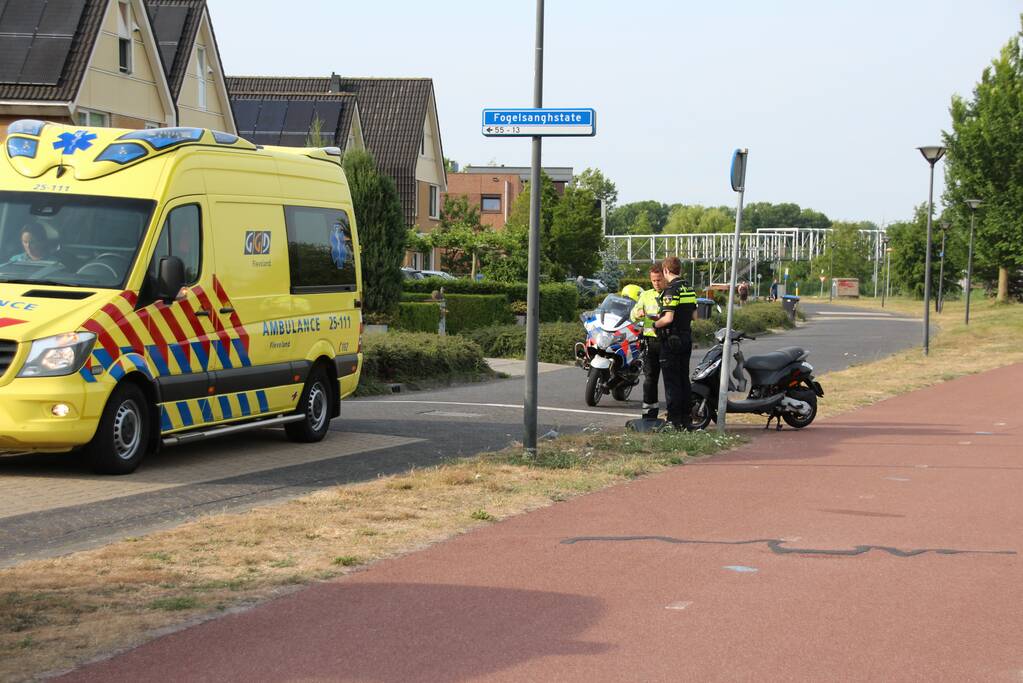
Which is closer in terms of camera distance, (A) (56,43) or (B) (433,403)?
(B) (433,403)

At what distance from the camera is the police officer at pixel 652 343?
14.2 meters

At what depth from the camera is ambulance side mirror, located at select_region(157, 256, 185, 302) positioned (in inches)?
420

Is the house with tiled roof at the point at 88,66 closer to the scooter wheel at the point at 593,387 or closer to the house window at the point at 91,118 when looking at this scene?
the house window at the point at 91,118

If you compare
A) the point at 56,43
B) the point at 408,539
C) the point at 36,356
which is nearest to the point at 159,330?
the point at 36,356

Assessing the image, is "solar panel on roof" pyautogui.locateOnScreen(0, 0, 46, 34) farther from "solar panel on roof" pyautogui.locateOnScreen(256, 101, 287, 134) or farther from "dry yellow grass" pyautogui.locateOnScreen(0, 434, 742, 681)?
"dry yellow grass" pyautogui.locateOnScreen(0, 434, 742, 681)

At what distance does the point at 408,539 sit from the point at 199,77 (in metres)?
35.8

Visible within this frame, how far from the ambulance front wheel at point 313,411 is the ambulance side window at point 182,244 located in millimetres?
2139

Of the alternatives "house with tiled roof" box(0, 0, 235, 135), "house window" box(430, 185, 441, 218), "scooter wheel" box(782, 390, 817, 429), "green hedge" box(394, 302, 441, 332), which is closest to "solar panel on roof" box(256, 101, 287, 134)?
"house window" box(430, 185, 441, 218)

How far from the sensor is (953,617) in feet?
20.6

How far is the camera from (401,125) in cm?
6141

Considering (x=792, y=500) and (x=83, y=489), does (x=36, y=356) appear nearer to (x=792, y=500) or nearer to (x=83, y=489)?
(x=83, y=489)

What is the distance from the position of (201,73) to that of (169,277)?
3253 cm

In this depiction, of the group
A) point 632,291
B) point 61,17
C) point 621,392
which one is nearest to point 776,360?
point 632,291

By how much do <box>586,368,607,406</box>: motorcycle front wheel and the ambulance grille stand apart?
9.17 metres
